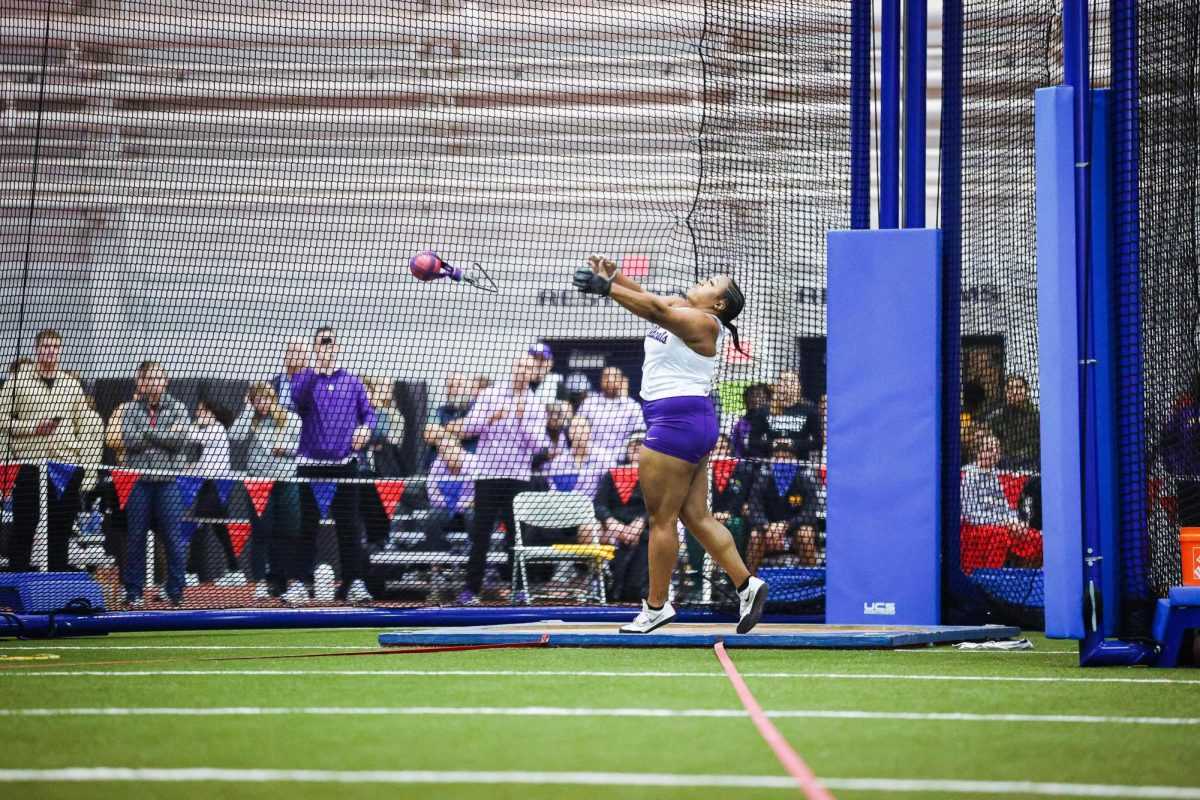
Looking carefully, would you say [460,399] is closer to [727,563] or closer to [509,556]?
[509,556]

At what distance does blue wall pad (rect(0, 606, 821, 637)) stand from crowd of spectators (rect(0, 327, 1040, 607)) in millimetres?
810

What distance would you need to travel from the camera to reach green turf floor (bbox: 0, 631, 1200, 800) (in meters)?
3.70

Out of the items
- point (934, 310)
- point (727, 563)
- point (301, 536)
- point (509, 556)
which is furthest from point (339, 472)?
point (934, 310)

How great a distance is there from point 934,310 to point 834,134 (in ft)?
4.95

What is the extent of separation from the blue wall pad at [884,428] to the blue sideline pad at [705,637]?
15.7 inches

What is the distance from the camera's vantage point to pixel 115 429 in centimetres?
1055

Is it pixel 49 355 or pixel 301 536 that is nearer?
pixel 49 355

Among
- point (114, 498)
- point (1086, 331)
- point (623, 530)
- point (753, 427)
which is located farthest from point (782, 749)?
point (114, 498)

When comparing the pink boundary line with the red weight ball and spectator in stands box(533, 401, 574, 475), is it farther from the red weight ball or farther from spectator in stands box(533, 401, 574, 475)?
spectator in stands box(533, 401, 574, 475)

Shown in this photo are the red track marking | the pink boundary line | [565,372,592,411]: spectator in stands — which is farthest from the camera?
[565,372,592,411]: spectator in stands

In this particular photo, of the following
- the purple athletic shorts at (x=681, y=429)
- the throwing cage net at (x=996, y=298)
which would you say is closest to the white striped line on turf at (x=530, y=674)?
the purple athletic shorts at (x=681, y=429)

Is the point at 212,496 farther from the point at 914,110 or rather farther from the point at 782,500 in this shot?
the point at 914,110

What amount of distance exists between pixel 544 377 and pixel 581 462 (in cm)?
66

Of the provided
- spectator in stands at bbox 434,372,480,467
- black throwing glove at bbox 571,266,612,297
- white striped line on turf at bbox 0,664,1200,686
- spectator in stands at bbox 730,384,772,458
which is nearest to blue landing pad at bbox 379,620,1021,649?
white striped line on turf at bbox 0,664,1200,686
